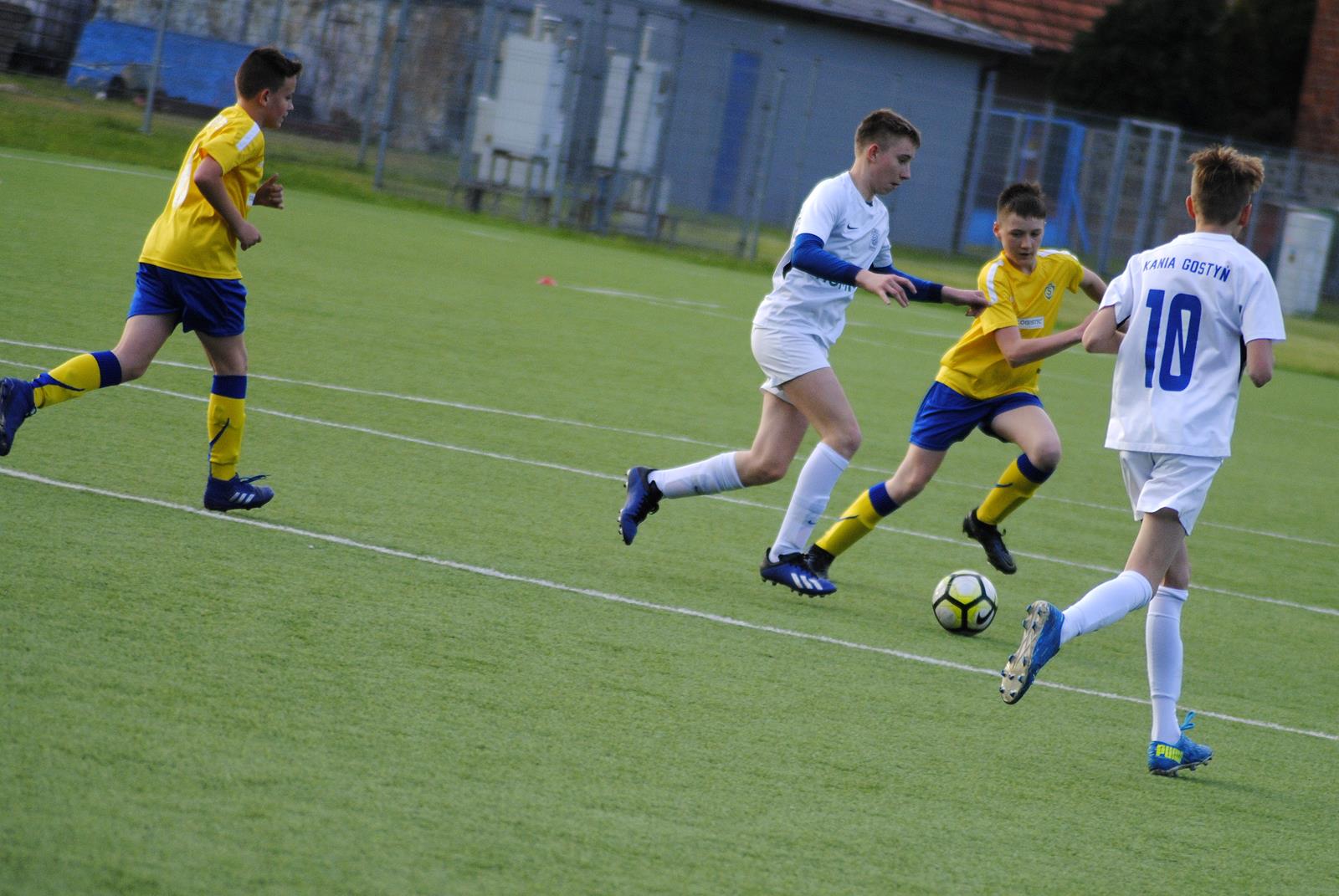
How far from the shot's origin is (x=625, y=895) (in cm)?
319

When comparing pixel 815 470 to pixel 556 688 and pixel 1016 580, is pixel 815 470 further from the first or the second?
pixel 556 688

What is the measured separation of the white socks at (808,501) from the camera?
649cm

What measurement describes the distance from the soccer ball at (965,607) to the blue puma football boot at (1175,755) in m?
1.49

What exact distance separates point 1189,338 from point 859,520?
2.27 m

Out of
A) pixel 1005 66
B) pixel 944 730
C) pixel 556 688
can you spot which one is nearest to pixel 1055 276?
pixel 944 730

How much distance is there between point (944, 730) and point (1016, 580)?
2751mm

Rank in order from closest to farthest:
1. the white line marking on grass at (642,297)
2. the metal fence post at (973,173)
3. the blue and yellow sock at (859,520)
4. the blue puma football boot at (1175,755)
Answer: the blue puma football boot at (1175,755) → the blue and yellow sock at (859,520) → the white line marking on grass at (642,297) → the metal fence post at (973,173)

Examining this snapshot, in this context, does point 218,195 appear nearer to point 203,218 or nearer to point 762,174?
point 203,218

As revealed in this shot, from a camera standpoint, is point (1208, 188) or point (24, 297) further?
point (24, 297)

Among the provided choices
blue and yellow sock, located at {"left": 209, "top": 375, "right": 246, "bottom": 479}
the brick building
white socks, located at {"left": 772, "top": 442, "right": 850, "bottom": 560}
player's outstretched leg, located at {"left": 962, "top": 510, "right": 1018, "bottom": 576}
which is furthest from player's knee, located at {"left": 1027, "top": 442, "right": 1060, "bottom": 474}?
the brick building

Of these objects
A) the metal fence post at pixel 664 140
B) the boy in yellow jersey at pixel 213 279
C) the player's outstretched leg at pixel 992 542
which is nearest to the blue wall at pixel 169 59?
the metal fence post at pixel 664 140

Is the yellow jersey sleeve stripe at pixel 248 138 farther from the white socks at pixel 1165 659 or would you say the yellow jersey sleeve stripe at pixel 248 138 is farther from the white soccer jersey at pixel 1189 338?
the white socks at pixel 1165 659

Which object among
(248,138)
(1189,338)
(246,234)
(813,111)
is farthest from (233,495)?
(813,111)

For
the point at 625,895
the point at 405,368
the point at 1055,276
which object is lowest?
the point at 625,895
